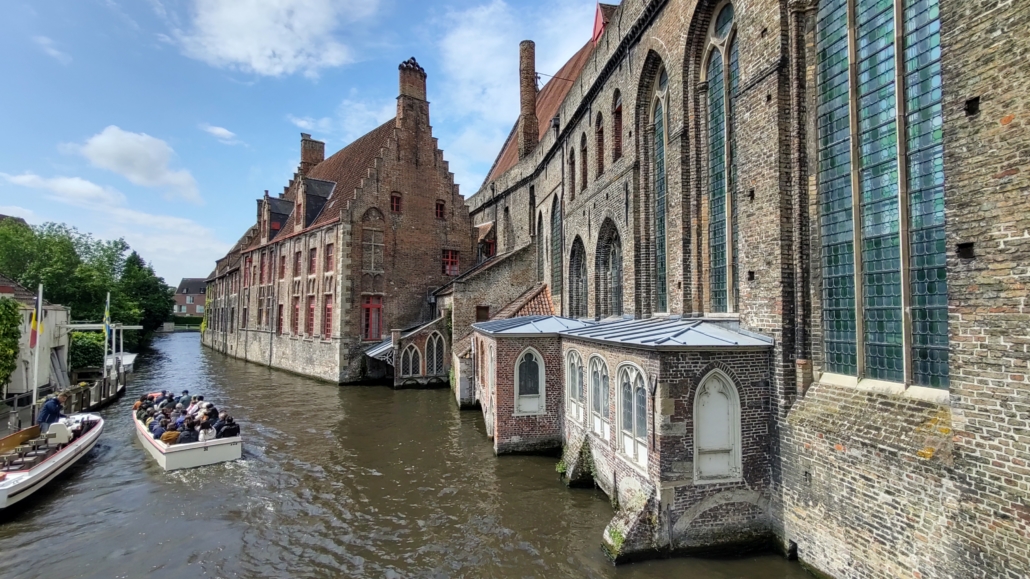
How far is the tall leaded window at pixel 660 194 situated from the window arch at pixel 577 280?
16.8 feet

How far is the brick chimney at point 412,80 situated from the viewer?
91.3 ft

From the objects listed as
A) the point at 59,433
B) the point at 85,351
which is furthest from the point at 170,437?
the point at 85,351

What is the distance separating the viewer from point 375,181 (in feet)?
88.5

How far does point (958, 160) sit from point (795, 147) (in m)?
2.37

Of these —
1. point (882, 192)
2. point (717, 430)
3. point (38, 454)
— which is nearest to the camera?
point (882, 192)

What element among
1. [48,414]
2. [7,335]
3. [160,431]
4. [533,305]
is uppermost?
[533,305]

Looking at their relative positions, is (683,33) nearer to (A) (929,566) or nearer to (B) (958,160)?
(B) (958,160)

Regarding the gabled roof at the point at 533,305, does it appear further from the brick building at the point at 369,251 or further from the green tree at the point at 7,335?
the green tree at the point at 7,335

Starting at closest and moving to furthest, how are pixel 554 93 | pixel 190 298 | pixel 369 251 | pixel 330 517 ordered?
pixel 330 517
pixel 369 251
pixel 554 93
pixel 190 298

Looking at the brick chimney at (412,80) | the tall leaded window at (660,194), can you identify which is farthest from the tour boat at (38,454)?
the brick chimney at (412,80)

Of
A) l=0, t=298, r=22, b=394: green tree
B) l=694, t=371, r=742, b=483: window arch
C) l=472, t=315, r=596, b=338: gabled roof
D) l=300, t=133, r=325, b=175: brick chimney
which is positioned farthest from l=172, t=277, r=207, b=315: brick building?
l=694, t=371, r=742, b=483: window arch

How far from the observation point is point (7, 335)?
14.9m

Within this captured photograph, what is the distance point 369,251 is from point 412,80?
971 centimetres

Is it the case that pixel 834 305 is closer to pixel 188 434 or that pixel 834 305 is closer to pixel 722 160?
pixel 722 160
